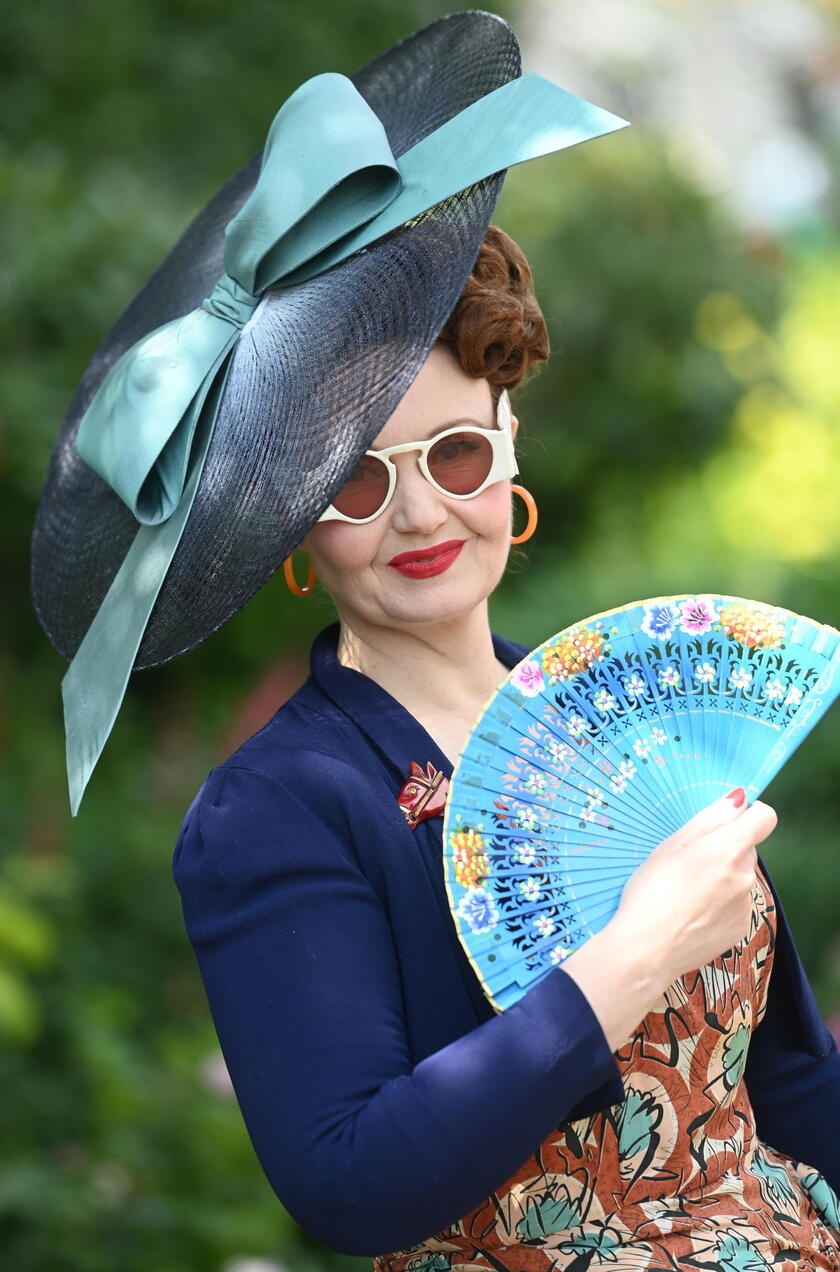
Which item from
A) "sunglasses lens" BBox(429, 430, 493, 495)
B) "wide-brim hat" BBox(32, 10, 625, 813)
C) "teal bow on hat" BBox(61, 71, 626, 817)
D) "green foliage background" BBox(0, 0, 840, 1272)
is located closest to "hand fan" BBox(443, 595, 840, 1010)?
"sunglasses lens" BBox(429, 430, 493, 495)

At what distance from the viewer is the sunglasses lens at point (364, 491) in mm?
1774

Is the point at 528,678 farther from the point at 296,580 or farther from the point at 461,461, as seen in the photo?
the point at 296,580

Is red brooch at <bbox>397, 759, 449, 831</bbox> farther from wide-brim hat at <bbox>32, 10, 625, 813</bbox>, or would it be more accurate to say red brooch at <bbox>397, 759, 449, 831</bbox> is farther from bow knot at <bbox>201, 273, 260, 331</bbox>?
bow knot at <bbox>201, 273, 260, 331</bbox>

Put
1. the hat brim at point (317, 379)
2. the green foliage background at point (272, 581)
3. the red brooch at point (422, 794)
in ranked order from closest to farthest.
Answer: the hat brim at point (317, 379) → the red brooch at point (422, 794) → the green foliage background at point (272, 581)

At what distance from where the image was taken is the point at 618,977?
5.00ft

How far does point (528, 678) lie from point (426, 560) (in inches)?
7.8

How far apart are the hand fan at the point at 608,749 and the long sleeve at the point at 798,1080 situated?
36 centimetres

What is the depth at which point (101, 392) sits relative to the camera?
2020 mm

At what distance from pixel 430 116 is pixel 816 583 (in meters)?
4.23

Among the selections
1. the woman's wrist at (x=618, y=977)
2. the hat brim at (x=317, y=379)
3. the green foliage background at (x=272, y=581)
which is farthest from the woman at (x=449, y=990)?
the green foliage background at (x=272, y=581)

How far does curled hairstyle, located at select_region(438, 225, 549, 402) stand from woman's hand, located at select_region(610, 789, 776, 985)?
1.93ft

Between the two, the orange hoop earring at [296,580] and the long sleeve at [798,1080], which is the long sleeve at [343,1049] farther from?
the long sleeve at [798,1080]

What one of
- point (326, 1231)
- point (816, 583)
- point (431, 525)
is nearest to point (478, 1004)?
point (326, 1231)

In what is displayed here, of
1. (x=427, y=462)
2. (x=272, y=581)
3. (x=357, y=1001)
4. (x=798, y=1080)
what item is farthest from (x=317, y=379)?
(x=272, y=581)
